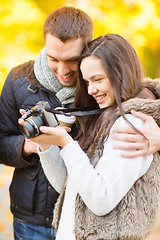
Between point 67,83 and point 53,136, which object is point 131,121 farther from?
point 67,83

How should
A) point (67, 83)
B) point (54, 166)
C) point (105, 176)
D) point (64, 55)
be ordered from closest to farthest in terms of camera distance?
point (105, 176)
point (54, 166)
point (64, 55)
point (67, 83)

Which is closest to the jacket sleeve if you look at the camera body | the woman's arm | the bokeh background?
the camera body

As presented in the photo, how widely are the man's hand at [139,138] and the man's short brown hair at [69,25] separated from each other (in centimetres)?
69

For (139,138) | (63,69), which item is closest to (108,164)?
(139,138)

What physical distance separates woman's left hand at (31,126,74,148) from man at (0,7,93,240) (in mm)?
513

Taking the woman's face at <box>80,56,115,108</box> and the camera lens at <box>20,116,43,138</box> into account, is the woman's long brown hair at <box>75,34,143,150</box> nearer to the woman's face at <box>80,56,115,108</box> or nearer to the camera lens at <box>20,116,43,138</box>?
the woman's face at <box>80,56,115,108</box>

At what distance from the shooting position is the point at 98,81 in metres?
1.78

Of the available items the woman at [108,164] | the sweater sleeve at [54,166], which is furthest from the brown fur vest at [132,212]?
the sweater sleeve at [54,166]

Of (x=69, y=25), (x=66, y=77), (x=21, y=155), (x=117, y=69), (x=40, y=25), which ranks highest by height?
(x=69, y=25)

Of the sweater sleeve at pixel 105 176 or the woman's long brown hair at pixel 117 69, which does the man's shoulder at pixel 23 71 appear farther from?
the sweater sleeve at pixel 105 176

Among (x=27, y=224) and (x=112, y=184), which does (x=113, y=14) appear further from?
(x=112, y=184)

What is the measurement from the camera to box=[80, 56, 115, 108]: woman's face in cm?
176

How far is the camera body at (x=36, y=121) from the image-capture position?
1653mm

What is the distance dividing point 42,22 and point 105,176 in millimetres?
3705
